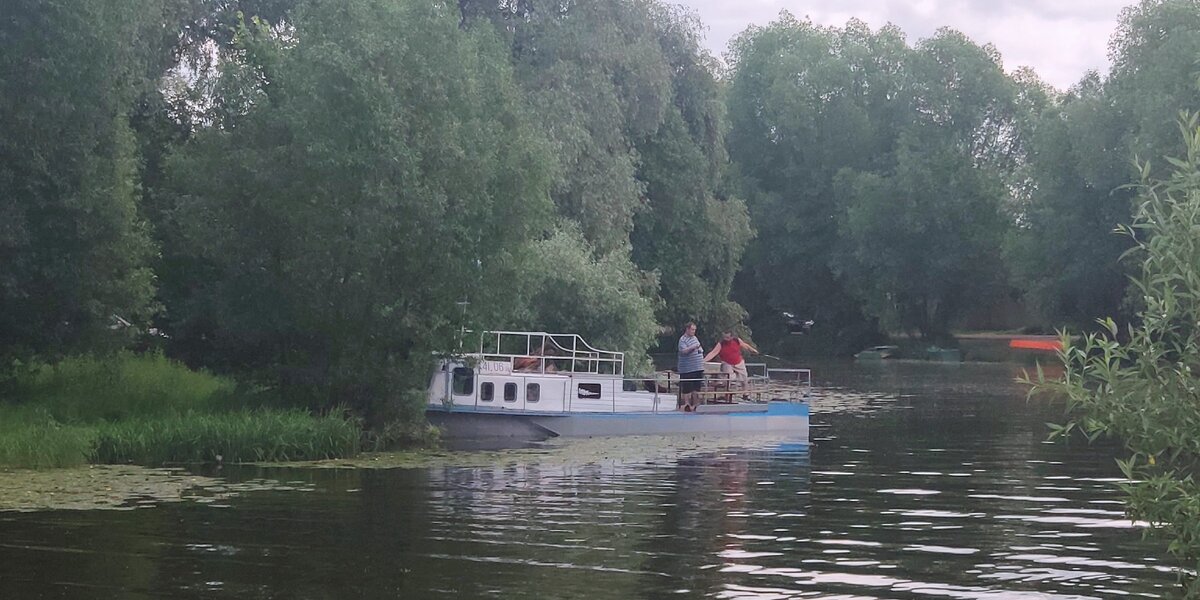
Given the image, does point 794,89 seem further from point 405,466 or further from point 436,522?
point 436,522

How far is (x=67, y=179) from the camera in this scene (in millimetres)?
29406

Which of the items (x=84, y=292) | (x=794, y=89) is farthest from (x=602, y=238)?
(x=794, y=89)

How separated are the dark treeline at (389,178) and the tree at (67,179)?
0.05m

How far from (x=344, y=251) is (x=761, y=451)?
931cm

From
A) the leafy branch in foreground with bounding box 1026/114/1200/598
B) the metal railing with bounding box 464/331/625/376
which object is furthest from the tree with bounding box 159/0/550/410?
the leafy branch in foreground with bounding box 1026/114/1200/598

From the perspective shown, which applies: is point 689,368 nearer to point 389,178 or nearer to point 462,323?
point 462,323

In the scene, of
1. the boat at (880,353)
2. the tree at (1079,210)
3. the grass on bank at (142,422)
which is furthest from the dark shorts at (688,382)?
the boat at (880,353)

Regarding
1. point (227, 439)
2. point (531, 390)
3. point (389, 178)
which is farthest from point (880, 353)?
point (227, 439)

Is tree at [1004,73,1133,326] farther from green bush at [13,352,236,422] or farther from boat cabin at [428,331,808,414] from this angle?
green bush at [13,352,236,422]

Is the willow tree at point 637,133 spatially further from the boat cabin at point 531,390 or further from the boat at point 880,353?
the boat at point 880,353

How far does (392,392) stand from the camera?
3159cm

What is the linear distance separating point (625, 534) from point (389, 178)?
13.1 m

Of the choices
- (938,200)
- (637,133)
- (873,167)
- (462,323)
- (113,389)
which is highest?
(873,167)

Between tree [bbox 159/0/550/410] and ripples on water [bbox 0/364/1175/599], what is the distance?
3789 millimetres
